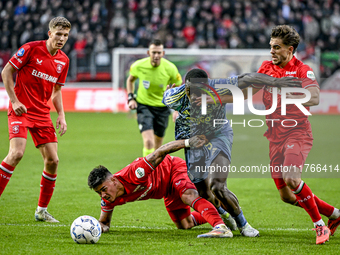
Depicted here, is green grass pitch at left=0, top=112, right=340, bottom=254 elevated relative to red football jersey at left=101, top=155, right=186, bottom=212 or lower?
lower

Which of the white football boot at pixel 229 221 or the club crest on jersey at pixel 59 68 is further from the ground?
the club crest on jersey at pixel 59 68

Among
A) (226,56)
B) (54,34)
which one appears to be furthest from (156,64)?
(226,56)

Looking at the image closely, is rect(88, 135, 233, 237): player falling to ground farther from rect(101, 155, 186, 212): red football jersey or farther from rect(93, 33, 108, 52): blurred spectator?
A: rect(93, 33, 108, 52): blurred spectator

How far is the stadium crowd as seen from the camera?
22.3 metres

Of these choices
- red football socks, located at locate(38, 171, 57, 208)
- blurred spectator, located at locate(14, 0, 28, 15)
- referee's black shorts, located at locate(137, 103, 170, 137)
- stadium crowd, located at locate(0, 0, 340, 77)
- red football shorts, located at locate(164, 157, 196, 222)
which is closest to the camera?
red football shorts, located at locate(164, 157, 196, 222)

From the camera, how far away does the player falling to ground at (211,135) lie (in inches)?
197

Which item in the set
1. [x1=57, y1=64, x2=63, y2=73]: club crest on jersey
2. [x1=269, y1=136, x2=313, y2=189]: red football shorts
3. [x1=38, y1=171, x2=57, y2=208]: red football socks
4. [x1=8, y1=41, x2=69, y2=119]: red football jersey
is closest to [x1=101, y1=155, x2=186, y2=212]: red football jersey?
[x1=38, y1=171, x2=57, y2=208]: red football socks

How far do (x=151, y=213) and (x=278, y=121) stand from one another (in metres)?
2.18

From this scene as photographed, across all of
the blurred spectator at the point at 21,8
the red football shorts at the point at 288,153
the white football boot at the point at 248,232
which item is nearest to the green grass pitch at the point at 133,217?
the white football boot at the point at 248,232

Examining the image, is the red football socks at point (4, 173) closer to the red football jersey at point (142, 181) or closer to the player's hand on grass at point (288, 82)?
the red football jersey at point (142, 181)

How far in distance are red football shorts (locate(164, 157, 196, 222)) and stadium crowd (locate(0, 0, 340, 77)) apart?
17.0 m

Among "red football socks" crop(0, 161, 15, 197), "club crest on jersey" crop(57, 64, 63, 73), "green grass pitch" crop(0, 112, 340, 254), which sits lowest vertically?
"green grass pitch" crop(0, 112, 340, 254)

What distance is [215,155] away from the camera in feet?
16.8

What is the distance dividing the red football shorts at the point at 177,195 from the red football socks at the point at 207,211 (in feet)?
0.95
